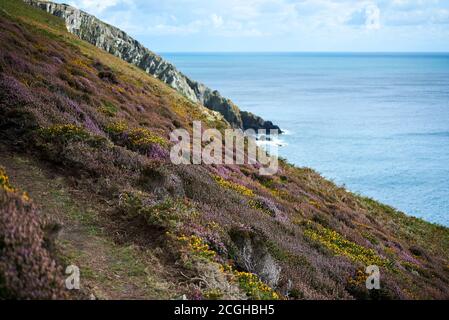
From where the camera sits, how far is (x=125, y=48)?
223ft

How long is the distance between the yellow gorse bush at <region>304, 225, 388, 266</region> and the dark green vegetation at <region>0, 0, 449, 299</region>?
103 millimetres

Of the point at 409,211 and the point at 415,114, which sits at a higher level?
the point at 415,114

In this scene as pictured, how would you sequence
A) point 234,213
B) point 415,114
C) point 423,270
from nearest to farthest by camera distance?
point 234,213 < point 423,270 < point 415,114

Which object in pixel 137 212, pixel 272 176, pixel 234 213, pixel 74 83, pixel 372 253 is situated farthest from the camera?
pixel 272 176

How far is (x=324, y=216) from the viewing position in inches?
875

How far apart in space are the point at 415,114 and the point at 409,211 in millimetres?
72849

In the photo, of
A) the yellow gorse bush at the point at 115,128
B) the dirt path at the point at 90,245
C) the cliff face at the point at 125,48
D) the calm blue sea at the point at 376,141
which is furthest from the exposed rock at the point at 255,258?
the cliff face at the point at 125,48

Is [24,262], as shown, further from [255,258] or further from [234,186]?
[234,186]

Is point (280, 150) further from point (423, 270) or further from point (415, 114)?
point (415, 114)

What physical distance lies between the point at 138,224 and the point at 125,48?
206ft

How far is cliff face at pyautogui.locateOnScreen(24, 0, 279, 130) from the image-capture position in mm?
62312
